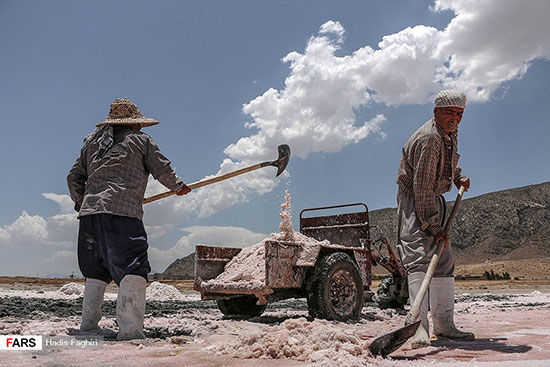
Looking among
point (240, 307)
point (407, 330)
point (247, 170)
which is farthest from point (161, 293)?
point (407, 330)

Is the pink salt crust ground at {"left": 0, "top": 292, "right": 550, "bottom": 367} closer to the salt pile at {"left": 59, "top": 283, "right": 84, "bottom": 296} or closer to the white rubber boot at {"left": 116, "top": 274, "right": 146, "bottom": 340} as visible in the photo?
the white rubber boot at {"left": 116, "top": 274, "right": 146, "bottom": 340}

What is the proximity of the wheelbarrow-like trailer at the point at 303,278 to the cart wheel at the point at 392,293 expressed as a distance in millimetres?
1806

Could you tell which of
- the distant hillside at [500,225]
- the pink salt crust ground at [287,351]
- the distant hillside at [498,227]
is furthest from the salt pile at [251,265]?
the distant hillside at [500,225]

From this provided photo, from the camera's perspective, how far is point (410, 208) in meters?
4.34

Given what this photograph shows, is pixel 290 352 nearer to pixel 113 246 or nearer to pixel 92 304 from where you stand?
pixel 113 246

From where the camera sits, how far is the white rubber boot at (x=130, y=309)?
13.9 feet

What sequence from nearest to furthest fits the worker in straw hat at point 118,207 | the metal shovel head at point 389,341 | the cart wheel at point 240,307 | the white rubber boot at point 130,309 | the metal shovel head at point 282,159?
the metal shovel head at point 389,341 → the white rubber boot at point 130,309 → the worker in straw hat at point 118,207 → the cart wheel at point 240,307 → the metal shovel head at point 282,159

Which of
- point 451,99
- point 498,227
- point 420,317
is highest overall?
point 498,227

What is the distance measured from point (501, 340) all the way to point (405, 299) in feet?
15.3

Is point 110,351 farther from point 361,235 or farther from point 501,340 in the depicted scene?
point 361,235

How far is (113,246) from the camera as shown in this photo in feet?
14.4

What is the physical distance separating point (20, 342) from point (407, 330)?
3192mm

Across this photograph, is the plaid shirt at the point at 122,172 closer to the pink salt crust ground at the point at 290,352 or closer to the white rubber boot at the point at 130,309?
the white rubber boot at the point at 130,309

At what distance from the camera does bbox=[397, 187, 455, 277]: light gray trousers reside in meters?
4.19
